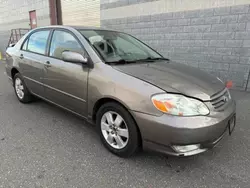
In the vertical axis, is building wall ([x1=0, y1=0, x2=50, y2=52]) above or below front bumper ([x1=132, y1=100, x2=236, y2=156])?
above

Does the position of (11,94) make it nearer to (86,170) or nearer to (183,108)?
(86,170)

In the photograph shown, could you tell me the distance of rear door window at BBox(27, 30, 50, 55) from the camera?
3332mm

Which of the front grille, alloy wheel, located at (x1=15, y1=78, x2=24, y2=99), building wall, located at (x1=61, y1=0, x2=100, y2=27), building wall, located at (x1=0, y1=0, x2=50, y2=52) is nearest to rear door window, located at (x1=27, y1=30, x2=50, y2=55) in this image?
alloy wheel, located at (x1=15, y1=78, x2=24, y2=99)

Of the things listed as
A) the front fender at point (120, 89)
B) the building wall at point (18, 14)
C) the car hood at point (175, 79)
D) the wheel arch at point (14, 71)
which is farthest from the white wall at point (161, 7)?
the building wall at point (18, 14)

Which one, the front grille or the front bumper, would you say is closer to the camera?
the front bumper

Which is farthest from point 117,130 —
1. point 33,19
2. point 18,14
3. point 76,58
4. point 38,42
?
point 18,14

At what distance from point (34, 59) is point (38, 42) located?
33cm

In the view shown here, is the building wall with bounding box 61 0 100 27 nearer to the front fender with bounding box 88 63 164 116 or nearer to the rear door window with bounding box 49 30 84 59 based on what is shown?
the rear door window with bounding box 49 30 84 59

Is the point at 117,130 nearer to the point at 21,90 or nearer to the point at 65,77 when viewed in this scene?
the point at 65,77

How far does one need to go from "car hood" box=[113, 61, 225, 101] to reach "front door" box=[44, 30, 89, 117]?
1.92 ft

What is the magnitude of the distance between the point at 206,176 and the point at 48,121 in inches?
98.2

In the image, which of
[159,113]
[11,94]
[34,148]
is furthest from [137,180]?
[11,94]

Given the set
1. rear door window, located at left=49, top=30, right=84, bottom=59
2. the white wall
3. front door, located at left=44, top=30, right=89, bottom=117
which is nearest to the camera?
front door, located at left=44, top=30, right=89, bottom=117

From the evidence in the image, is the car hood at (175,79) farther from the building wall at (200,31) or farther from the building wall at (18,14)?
the building wall at (18,14)
